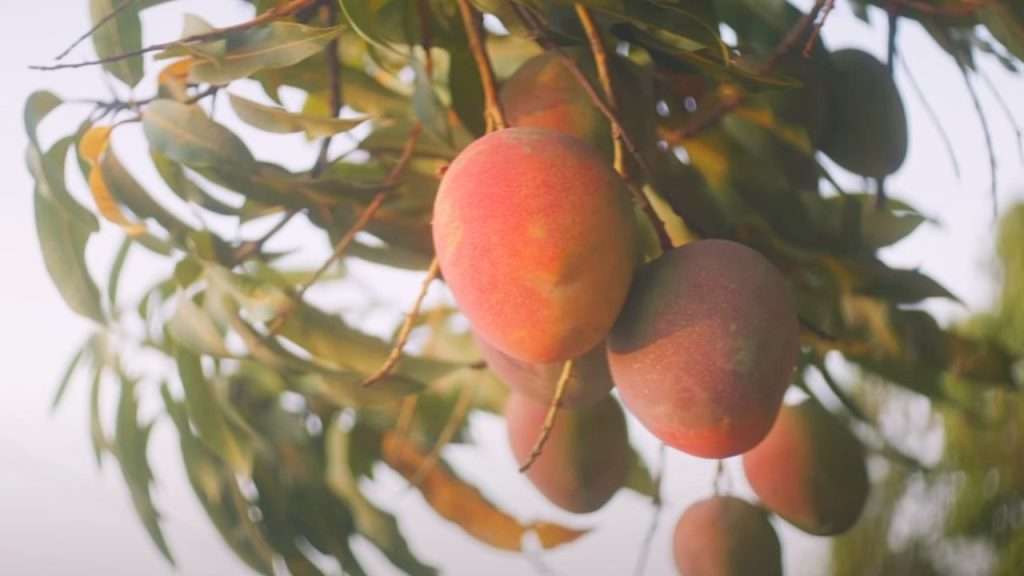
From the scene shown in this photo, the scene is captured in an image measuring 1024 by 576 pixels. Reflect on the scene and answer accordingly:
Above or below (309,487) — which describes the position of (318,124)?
above

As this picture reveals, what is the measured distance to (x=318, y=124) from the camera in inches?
12.6

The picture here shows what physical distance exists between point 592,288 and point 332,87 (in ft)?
0.47

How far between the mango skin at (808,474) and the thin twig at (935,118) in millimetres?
97

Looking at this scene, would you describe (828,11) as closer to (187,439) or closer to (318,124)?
(318,124)

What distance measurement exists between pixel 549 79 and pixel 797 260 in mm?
109

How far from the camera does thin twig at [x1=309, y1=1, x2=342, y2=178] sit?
35cm

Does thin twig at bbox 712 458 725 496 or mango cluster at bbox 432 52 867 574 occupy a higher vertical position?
mango cluster at bbox 432 52 867 574

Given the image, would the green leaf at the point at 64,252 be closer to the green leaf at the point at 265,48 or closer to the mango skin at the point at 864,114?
the green leaf at the point at 265,48

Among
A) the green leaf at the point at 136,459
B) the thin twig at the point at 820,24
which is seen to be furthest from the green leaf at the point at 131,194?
the thin twig at the point at 820,24

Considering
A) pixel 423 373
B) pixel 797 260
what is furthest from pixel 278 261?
pixel 797 260

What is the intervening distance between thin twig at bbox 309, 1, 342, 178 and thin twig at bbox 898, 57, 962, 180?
0.62ft

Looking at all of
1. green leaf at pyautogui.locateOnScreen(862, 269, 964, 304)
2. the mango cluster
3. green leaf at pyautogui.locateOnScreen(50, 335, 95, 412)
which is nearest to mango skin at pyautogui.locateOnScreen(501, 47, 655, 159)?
the mango cluster

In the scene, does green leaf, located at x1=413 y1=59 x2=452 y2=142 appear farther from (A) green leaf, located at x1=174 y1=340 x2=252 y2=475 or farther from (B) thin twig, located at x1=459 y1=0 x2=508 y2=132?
(A) green leaf, located at x1=174 y1=340 x2=252 y2=475

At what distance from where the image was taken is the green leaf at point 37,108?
1.19 ft
